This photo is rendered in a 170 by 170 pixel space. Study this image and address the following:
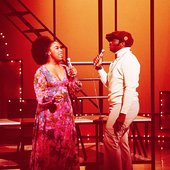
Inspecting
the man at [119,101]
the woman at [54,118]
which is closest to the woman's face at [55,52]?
the woman at [54,118]

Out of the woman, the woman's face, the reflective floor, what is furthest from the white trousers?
the reflective floor

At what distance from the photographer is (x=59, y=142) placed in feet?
17.4

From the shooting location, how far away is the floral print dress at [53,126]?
17.2 ft

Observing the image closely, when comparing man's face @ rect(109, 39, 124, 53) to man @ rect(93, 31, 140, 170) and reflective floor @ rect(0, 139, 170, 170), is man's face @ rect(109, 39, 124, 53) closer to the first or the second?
man @ rect(93, 31, 140, 170)

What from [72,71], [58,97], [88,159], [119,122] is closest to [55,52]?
[72,71]

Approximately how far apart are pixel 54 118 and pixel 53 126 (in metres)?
0.08

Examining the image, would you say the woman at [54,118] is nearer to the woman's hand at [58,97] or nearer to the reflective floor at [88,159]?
the woman's hand at [58,97]

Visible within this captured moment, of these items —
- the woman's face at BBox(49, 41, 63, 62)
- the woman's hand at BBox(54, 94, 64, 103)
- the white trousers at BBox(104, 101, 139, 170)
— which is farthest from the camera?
the white trousers at BBox(104, 101, 139, 170)

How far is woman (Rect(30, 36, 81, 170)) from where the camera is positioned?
5238 millimetres

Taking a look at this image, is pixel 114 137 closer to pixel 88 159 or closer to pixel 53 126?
pixel 53 126

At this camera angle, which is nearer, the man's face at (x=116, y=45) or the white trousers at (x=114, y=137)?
the white trousers at (x=114, y=137)

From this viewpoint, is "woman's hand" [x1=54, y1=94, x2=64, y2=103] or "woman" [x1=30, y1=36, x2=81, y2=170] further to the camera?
"woman" [x1=30, y1=36, x2=81, y2=170]

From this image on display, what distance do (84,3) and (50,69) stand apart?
7.15 meters

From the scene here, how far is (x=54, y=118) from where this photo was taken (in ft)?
17.3
